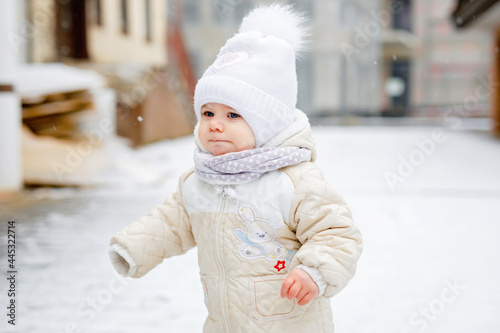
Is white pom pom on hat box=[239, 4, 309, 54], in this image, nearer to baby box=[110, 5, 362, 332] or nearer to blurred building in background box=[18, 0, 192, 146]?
baby box=[110, 5, 362, 332]

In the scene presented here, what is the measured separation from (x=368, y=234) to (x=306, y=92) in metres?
16.0

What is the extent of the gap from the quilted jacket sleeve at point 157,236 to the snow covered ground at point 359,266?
0.87 m

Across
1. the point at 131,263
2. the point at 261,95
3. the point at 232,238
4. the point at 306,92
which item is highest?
the point at 261,95

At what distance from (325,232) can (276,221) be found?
0.14 m

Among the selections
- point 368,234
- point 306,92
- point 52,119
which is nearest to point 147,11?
point 52,119

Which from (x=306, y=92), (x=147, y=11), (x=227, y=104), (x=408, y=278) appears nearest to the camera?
(x=227, y=104)

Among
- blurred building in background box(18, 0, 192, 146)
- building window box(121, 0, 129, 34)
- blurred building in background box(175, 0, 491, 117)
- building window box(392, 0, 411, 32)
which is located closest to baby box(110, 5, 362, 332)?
blurred building in background box(18, 0, 192, 146)

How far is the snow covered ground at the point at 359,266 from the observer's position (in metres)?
2.36

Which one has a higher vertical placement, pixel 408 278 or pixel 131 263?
pixel 131 263

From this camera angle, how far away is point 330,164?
7.63 m

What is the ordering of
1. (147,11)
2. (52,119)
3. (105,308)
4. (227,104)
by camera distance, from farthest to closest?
(147,11)
(52,119)
(105,308)
(227,104)

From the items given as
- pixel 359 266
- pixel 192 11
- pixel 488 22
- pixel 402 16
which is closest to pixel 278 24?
pixel 359 266

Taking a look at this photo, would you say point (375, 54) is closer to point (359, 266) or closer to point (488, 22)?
point (488, 22)

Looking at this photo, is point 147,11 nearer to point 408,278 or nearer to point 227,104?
point 408,278
